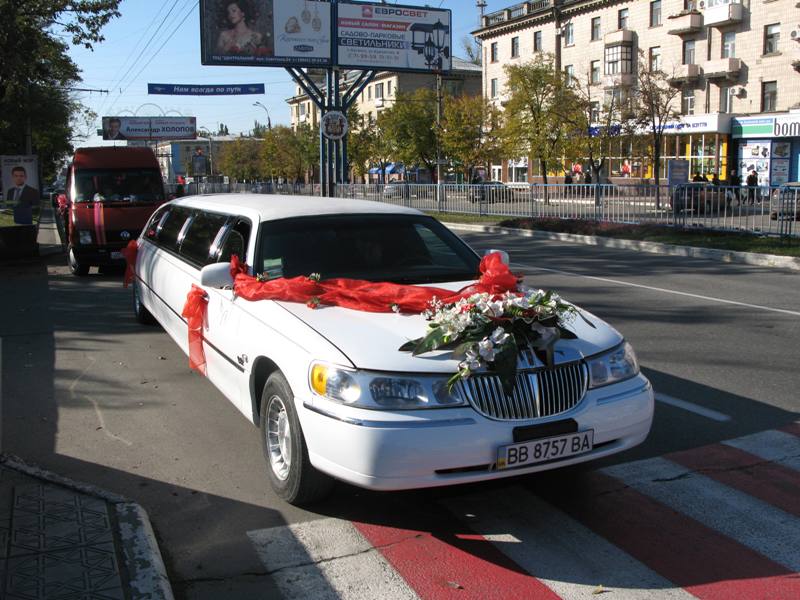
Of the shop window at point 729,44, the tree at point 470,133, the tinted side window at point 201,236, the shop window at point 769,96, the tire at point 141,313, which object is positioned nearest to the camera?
the tinted side window at point 201,236

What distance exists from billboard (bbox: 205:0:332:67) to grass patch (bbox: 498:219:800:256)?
1273cm

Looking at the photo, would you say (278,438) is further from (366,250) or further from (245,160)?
(245,160)

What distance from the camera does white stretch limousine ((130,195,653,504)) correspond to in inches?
152

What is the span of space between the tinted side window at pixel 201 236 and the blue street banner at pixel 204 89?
47.2 metres

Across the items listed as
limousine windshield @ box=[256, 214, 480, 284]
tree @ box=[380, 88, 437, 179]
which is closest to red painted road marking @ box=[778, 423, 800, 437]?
limousine windshield @ box=[256, 214, 480, 284]

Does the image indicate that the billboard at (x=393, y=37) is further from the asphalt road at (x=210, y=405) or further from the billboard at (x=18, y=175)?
the asphalt road at (x=210, y=405)

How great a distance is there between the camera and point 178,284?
6.79 m

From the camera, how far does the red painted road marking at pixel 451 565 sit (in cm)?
358

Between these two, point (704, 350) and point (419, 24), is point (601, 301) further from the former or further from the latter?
point (419, 24)

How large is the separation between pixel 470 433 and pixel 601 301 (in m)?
7.98

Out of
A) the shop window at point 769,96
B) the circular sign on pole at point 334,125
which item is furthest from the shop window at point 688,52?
the circular sign on pole at point 334,125

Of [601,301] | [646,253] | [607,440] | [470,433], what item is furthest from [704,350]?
[646,253]

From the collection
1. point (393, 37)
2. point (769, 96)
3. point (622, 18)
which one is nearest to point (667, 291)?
point (393, 37)

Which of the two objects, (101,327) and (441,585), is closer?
(441,585)
